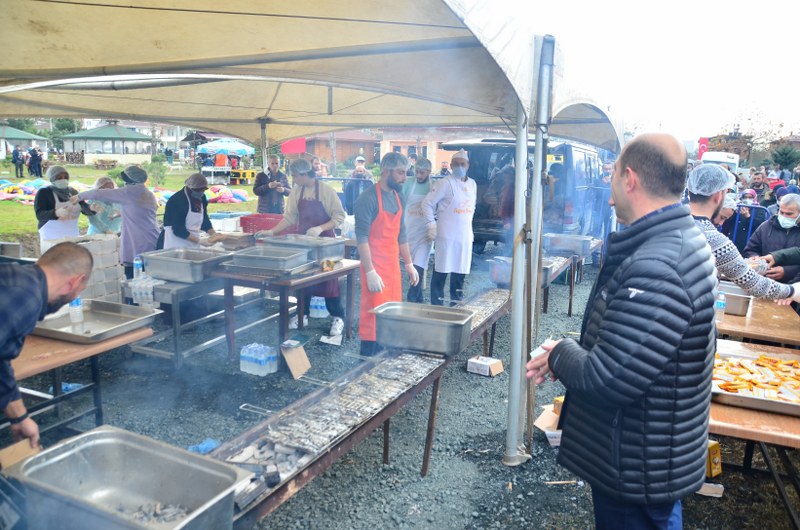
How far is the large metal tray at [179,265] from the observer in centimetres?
501

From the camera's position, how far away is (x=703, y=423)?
1.83m

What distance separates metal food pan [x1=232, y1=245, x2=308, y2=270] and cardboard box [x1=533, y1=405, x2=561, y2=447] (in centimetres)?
268

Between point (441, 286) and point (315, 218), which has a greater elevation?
point (315, 218)

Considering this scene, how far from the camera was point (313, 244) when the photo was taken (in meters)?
5.61

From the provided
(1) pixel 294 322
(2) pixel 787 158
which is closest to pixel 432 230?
(1) pixel 294 322

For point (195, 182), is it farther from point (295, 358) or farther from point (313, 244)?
point (295, 358)

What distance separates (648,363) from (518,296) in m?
1.84

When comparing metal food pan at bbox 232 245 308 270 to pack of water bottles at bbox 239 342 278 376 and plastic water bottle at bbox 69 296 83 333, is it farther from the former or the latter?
plastic water bottle at bbox 69 296 83 333

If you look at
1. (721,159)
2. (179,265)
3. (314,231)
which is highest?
(721,159)

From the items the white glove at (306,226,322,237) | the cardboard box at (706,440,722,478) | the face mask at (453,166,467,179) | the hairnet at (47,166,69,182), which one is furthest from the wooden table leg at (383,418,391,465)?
the hairnet at (47,166,69,182)

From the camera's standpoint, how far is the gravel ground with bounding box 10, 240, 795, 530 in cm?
320

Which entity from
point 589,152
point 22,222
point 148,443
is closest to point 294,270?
point 148,443

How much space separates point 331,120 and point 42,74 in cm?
502

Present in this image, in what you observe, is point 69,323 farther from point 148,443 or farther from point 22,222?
point 22,222
